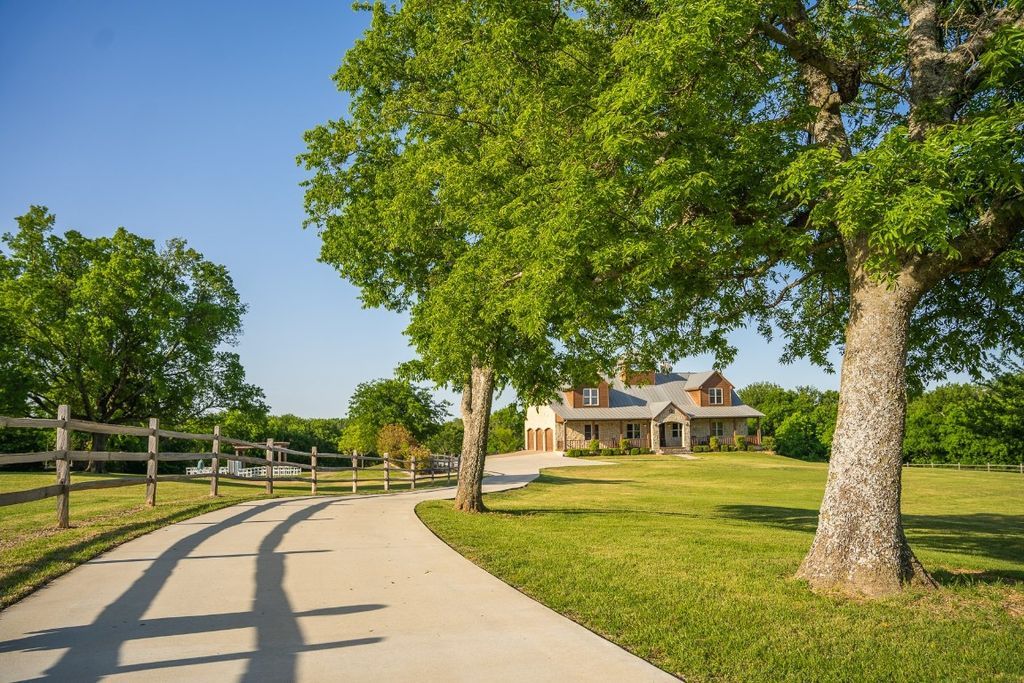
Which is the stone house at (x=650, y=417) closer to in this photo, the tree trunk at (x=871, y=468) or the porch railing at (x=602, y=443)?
the porch railing at (x=602, y=443)

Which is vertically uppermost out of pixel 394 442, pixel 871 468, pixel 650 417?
pixel 650 417

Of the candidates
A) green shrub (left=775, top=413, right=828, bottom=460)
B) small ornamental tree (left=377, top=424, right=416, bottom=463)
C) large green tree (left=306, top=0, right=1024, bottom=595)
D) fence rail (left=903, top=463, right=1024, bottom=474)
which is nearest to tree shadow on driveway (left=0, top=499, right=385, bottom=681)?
large green tree (left=306, top=0, right=1024, bottom=595)

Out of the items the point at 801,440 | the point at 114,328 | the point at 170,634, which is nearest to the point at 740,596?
the point at 170,634

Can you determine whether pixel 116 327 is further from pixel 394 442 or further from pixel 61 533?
pixel 61 533

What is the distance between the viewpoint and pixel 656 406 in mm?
60375

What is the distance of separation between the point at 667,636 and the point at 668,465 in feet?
138

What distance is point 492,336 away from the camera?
12820 mm

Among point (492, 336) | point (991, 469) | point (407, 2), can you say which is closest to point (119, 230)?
point (407, 2)

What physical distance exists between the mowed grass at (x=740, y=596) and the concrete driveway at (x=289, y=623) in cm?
62

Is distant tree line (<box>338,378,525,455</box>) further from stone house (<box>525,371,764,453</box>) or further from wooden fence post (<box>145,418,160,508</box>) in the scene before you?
wooden fence post (<box>145,418,160,508</box>)

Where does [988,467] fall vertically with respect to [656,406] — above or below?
below

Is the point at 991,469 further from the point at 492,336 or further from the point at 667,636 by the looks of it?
the point at 667,636

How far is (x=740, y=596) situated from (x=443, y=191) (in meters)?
9.72

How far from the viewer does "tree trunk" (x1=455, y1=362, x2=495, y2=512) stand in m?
16.7
